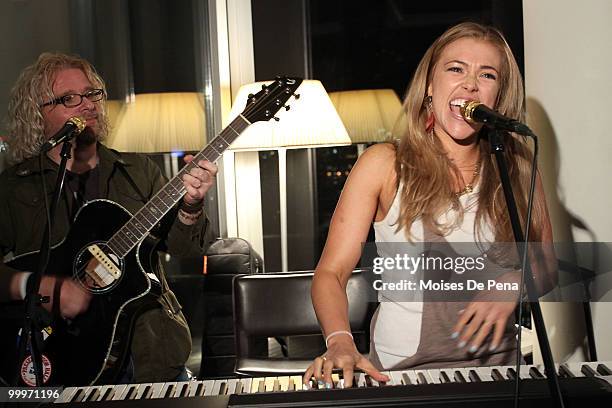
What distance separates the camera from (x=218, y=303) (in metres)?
1.98

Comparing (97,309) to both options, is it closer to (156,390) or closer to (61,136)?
(61,136)

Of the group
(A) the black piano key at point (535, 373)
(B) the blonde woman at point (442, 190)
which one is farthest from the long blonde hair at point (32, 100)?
(A) the black piano key at point (535, 373)

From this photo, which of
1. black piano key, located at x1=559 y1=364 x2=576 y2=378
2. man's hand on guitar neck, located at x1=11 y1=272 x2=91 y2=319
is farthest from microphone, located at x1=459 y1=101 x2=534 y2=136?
man's hand on guitar neck, located at x1=11 y1=272 x2=91 y2=319

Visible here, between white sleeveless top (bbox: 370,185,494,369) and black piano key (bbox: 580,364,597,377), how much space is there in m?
0.46

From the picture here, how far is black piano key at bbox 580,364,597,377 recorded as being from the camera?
3.41ft

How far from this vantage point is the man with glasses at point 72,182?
1.66 m

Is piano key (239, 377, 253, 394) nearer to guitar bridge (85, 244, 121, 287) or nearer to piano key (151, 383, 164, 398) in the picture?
piano key (151, 383, 164, 398)

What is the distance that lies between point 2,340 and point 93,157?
1.59ft

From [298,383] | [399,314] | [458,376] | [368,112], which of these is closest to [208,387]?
[298,383]

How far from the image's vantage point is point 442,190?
152 centimetres

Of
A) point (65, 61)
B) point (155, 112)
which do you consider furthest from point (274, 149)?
point (65, 61)

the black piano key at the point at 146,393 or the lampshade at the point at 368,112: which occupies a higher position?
the lampshade at the point at 368,112

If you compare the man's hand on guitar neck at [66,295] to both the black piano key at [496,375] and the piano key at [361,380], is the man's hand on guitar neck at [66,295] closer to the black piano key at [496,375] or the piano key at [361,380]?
the piano key at [361,380]

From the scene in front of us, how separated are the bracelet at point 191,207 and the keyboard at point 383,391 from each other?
72cm
